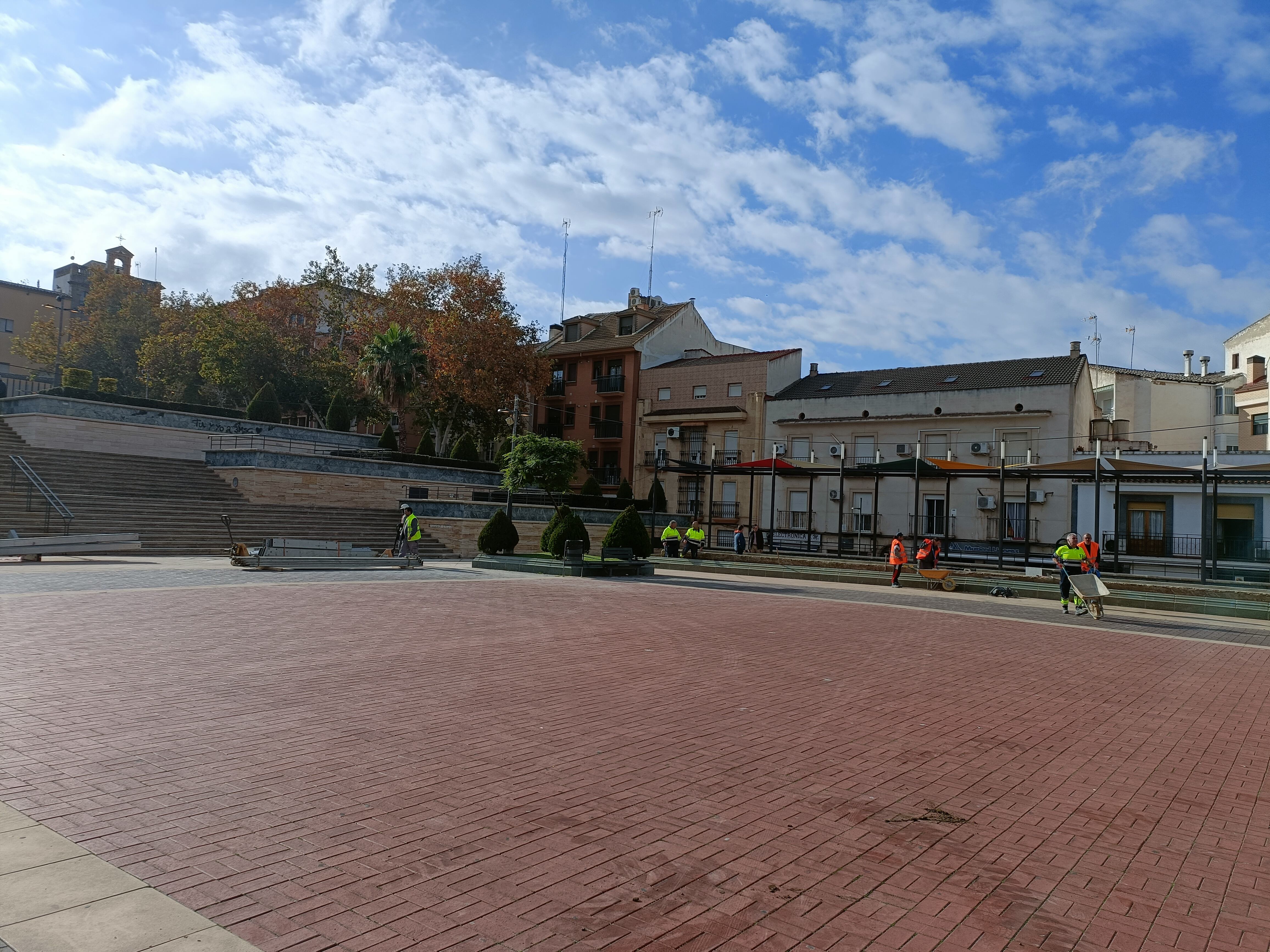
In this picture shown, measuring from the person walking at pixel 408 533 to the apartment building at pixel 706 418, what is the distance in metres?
21.9

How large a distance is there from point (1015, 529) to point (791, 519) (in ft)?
32.4

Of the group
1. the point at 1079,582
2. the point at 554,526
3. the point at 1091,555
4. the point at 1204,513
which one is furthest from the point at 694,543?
the point at 1204,513

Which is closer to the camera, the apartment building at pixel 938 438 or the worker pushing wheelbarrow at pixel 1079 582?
the worker pushing wheelbarrow at pixel 1079 582

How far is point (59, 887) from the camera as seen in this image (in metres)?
3.43

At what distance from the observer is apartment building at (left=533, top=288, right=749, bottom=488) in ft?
162

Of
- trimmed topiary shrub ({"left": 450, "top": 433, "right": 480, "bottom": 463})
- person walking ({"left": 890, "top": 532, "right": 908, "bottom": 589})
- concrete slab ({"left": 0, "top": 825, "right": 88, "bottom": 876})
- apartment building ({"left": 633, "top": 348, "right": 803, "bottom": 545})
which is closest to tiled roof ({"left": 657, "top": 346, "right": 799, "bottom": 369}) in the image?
apartment building ({"left": 633, "top": 348, "right": 803, "bottom": 545})

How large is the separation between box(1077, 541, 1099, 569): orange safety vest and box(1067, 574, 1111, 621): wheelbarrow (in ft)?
2.20

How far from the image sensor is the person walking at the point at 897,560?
21.2 metres

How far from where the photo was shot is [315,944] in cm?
309

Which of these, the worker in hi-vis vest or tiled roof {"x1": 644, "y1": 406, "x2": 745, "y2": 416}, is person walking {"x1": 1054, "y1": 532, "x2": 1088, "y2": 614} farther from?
tiled roof {"x1": 644, "y1": 406, "x2": 745, "y2": 416}

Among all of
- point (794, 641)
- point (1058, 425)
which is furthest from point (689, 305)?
point (794, 641)

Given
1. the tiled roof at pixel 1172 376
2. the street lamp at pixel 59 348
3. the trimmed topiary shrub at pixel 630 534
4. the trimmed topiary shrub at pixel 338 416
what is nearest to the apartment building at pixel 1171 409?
the tiled roof at pixel 1172 376

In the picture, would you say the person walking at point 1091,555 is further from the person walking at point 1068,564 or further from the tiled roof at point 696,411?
the tiled roof at point 696,411

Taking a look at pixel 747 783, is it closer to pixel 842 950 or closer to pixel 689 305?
pixel 842 950
